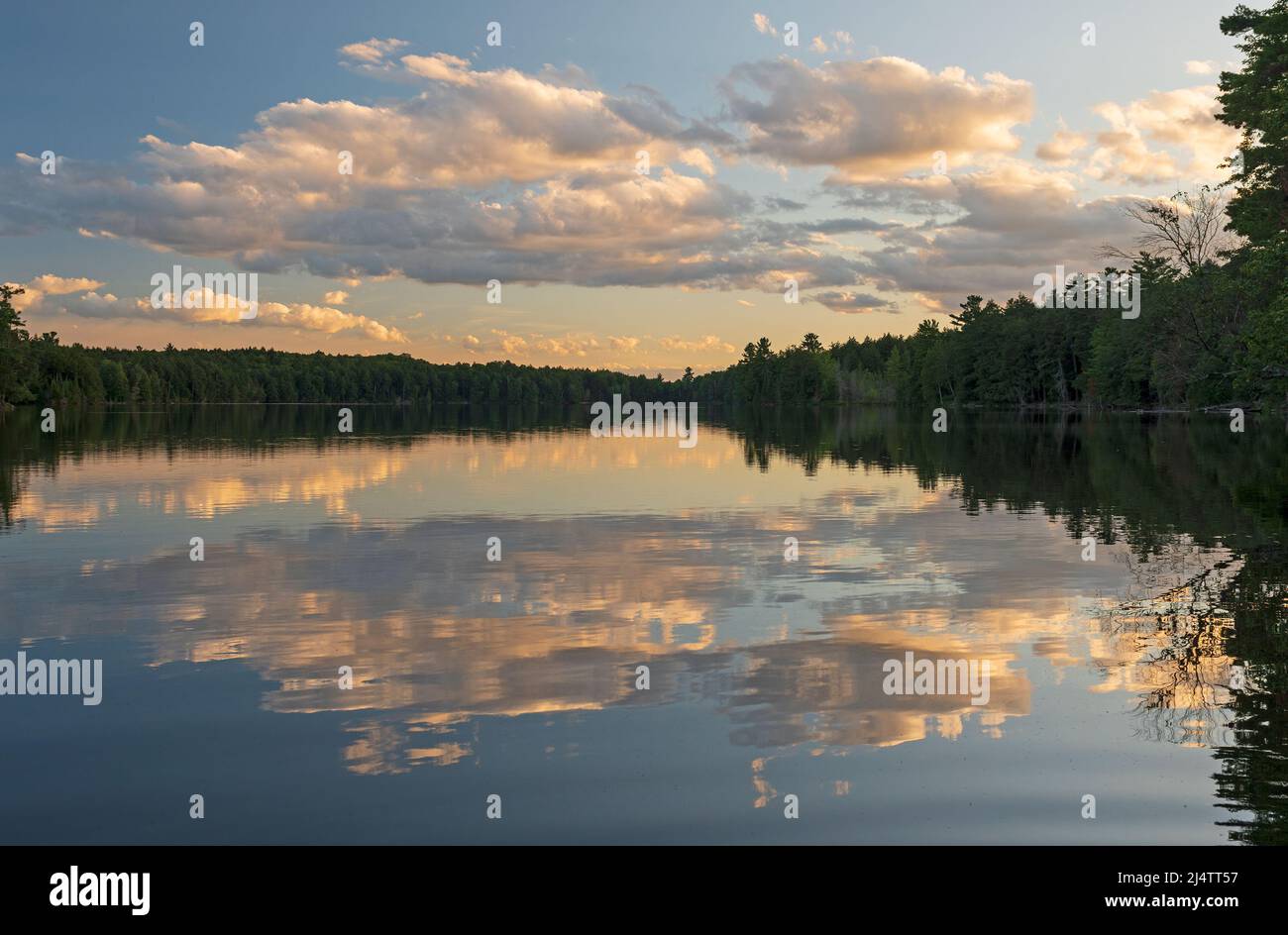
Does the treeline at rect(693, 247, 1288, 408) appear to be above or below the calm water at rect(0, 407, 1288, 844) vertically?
above

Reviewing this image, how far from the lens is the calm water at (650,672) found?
32.8ft

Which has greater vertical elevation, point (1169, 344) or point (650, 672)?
point (1169, 344)

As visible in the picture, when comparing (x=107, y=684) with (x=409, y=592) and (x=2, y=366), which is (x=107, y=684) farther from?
(x=2, y=366)

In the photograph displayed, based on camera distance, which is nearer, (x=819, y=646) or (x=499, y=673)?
(x=499, y=673)

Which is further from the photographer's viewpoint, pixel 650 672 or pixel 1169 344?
pixel 1169 344

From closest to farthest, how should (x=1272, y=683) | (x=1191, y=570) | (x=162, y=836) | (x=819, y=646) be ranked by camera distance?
1. (x=162, y=836)
2. (x=1272, y=683)
3. (x=819, y=646)
4. (x=1191, y=570)

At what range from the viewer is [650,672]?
48.3 feet

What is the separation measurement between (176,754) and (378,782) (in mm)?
2396

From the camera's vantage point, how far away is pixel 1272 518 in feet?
98.9

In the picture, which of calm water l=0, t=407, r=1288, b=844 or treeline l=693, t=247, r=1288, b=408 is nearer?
calm water l=0, t=407, r=1288, b=844

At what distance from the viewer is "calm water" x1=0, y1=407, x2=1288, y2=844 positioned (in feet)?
32.8
